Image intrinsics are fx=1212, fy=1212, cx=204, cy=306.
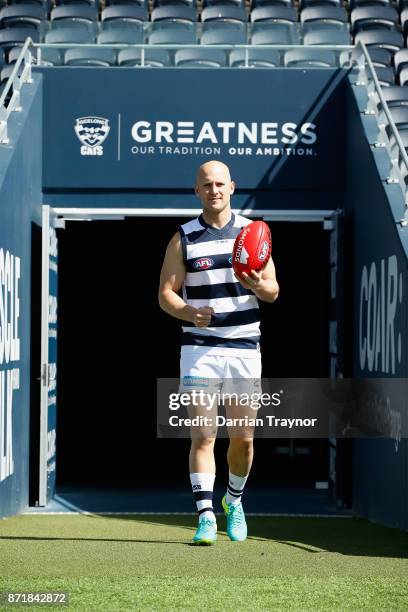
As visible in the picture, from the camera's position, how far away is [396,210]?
29.2 ft

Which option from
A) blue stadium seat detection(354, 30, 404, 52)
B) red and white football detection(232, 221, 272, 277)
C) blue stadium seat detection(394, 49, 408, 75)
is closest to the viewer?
red and white football detection(232, 221, 272, 277)

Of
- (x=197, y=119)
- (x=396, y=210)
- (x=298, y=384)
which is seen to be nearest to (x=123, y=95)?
(x=197, y=119)

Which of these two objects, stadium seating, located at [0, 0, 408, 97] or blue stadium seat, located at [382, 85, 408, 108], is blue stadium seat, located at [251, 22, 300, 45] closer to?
stadium seating, located at [0, 0, 408, 97]

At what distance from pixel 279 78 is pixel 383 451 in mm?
3875

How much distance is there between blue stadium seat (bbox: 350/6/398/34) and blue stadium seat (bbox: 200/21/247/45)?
2.81 metres

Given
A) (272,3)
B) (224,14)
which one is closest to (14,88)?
(224,14)

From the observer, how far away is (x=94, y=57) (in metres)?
12.1

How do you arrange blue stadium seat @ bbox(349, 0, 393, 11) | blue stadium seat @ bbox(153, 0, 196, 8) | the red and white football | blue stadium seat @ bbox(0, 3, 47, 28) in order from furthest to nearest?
blue stadium seat @ bbox(349, 0, 393, 11), blue stadium seat @ bbox(153, 0, 196, 8), blue stadium seat @ bbox(0, 3, 47, 28), the red and white football

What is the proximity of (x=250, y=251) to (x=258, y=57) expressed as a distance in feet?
21.5

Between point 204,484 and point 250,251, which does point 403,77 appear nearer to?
point 250,251

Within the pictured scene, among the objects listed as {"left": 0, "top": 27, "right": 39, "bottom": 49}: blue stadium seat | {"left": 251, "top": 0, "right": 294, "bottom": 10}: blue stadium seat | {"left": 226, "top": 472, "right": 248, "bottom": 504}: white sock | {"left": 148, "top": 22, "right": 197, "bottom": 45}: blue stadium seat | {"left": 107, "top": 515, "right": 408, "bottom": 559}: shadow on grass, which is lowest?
{"left": 107, "top": 515, "right": 408, "bottom": 559}: shadow on grass

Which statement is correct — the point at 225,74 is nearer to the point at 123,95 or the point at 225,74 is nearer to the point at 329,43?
the point at 123,95

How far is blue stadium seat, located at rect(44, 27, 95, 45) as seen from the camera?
13.4 metres

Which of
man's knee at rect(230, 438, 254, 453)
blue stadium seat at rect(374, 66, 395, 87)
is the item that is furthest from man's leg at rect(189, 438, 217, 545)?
blue stadium seat at rect(374, 66, 395, 87)
